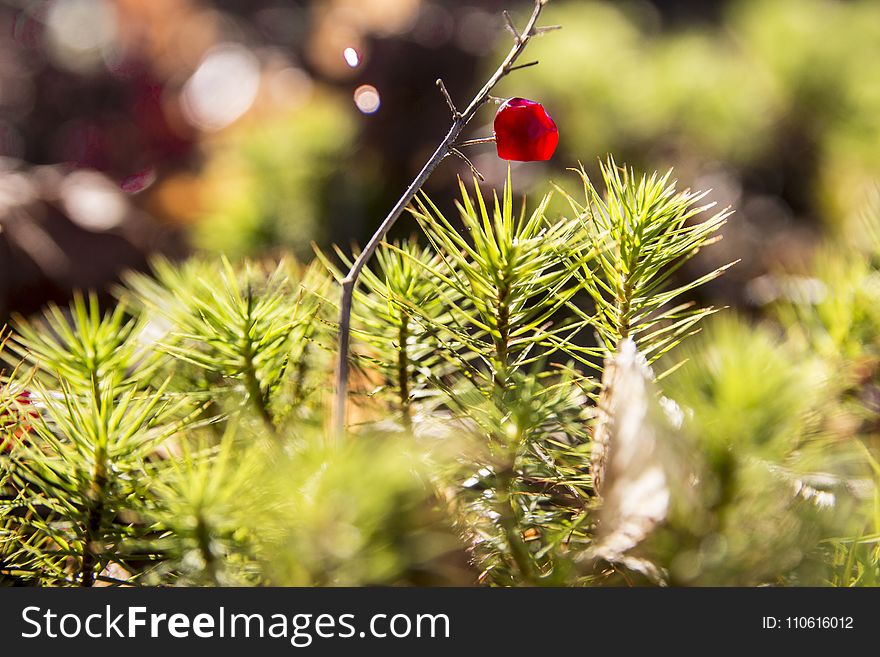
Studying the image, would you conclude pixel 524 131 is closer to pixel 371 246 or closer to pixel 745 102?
pixel 371 246

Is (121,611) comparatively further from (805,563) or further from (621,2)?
(621,2)

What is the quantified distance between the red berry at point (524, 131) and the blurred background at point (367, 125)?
0.44 meters

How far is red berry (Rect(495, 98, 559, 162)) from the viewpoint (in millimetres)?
291

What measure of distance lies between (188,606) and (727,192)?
34.9 inches

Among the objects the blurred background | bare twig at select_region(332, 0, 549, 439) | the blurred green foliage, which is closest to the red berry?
bare twig at select_region(332, 0, 549, 439)

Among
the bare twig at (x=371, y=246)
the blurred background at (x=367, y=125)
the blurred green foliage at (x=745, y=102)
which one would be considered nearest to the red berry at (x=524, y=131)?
the bare twig at (x=371, y=246)

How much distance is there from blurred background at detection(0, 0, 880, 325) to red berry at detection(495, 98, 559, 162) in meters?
0.44

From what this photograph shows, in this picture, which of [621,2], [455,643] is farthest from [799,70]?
[455,643]

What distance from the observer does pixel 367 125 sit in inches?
36.5

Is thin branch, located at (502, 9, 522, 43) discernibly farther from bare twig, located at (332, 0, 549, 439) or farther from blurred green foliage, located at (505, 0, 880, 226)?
blurred green foliage, located at (505, 0, 880, 226)

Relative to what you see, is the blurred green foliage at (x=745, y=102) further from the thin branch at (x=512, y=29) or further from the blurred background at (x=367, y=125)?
the thin branch at (x=512, y=29)

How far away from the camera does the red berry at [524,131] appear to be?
291mm

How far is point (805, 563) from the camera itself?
8.7 inches

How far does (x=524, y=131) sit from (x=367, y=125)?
26.5 inches
